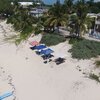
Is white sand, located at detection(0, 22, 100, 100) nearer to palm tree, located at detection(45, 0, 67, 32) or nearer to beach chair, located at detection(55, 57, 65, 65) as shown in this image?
beach chair, located at detection(55, 57, 65, 65)

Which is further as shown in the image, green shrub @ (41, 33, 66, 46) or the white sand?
green shrub @ (41, 33, 66, 46)

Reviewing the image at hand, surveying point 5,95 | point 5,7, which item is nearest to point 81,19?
point 5,95

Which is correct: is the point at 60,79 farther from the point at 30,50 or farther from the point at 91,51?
the point at 30,50

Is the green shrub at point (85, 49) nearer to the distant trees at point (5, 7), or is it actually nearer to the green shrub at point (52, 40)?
the green shrub at point (52, 40)

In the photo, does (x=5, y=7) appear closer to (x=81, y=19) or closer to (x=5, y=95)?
(x=81, y=19)

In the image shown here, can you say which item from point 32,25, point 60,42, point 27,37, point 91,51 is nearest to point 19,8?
point 32,25

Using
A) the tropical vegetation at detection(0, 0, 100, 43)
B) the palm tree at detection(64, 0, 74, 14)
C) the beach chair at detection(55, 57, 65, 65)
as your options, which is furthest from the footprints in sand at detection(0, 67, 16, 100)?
the palm tree at detection(64, 0, 74, 14)
